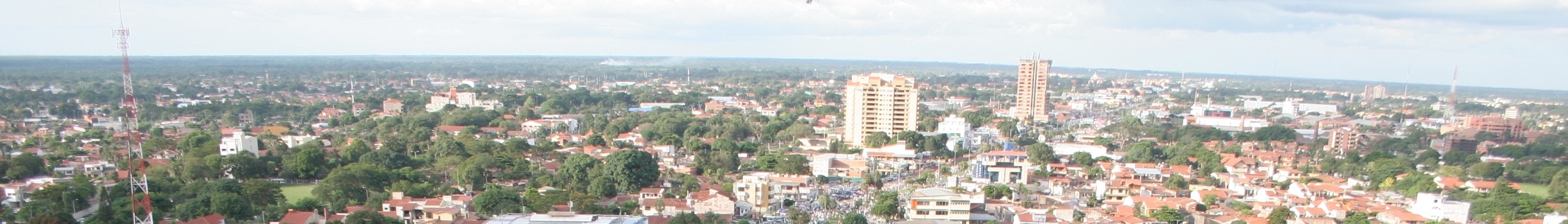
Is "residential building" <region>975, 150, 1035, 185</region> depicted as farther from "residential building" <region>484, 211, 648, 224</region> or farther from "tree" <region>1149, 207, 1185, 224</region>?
"residential building" <region>484, 211, 648, 224</region>

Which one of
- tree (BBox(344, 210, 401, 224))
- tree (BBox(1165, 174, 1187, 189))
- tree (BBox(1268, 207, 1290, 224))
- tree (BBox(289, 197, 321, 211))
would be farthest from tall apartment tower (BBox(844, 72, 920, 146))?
tree (BBox(344, 210, 401, 224))

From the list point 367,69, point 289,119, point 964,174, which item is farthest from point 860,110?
point 367,69

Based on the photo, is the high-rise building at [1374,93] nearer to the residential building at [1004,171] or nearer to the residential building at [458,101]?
the residential building at [458,101]

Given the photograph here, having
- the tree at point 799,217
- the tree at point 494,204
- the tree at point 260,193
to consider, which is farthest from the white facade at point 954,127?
the tree at point 260,193

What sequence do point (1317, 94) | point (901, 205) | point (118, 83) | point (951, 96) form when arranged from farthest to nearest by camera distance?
point (1317, 94)
point (951, 96)
point (118, 83)
point (901, 205)

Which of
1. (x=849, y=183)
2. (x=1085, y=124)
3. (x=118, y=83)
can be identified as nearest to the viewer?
(x=849, y=183)

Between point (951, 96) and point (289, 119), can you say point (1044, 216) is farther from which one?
point (951, 96)
